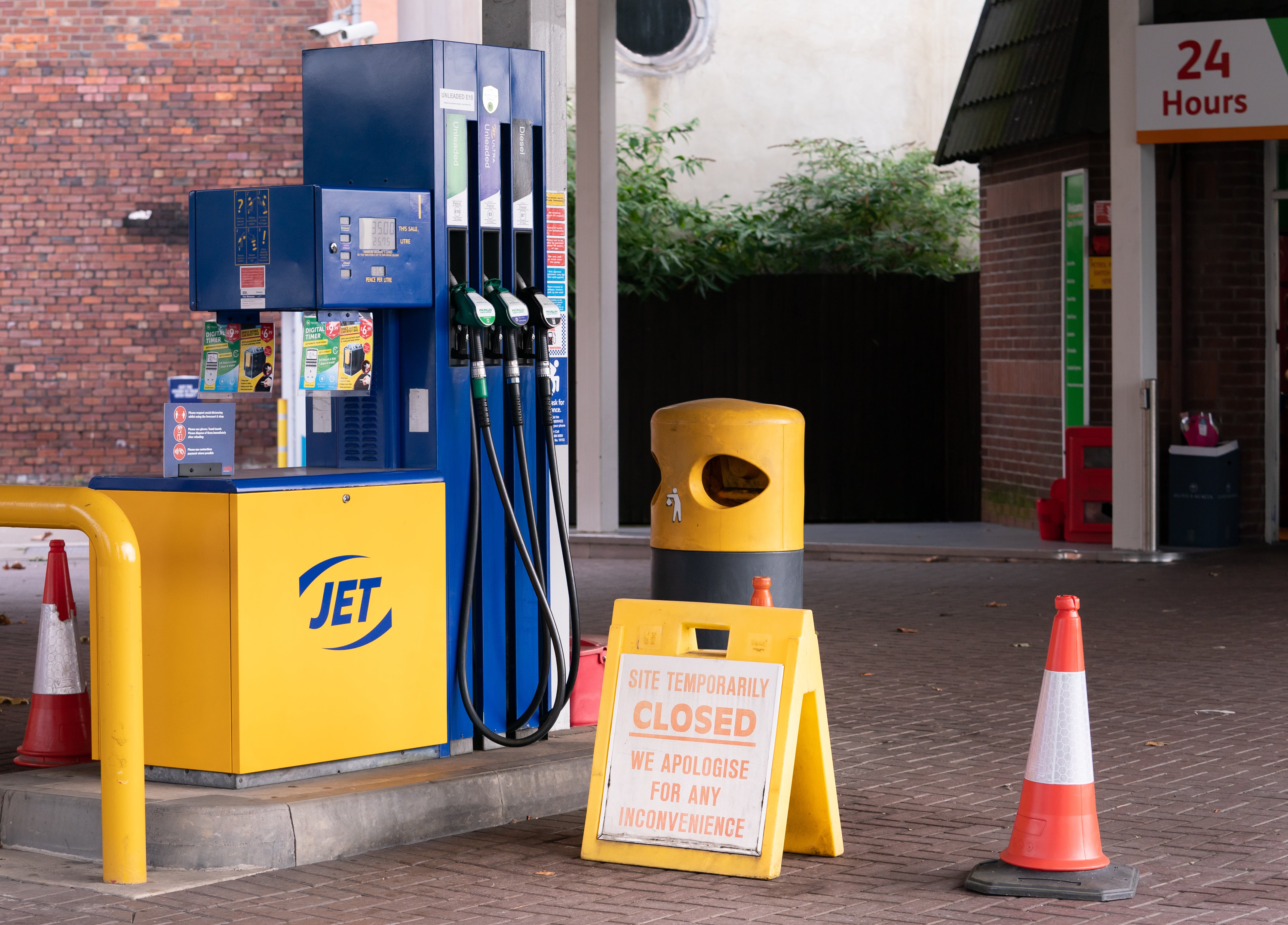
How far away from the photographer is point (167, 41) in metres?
19.8

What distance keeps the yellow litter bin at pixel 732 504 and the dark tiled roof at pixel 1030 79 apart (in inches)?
330

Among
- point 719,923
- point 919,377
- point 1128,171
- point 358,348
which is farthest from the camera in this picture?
point 919,377

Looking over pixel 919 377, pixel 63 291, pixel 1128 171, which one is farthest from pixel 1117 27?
pixel 63 291

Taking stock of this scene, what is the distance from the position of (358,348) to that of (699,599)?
172cm

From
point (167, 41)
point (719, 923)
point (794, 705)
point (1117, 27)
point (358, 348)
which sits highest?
point (167, 41)

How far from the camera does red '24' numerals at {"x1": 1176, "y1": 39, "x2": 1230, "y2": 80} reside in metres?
13.2

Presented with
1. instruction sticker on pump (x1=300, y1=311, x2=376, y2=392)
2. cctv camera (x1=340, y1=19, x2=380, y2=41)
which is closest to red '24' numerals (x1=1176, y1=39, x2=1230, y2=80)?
cctv camera (x1=340, y1=19, x2=380, y2=41)

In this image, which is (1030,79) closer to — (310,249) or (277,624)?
(310,249)

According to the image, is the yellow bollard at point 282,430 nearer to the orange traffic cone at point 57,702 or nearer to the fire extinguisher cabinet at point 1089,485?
the fire extinguisher cabinet at point 1089,485

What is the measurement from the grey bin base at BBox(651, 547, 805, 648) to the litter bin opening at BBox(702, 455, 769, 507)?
10.0 inches

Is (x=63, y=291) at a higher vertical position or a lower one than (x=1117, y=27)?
lower

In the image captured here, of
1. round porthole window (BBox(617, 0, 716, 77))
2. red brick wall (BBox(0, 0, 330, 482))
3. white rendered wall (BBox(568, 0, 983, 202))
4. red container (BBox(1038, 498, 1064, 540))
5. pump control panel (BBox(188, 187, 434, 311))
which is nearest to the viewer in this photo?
pump control panel (BBox(188, 187, 434, 311))

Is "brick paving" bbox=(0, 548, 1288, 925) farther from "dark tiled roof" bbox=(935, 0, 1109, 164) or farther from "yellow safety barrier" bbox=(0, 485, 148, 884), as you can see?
"dark tiled roof" bbox=(935, 0, 1109, 164)

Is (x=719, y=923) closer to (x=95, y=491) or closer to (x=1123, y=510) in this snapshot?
(x=95, y=491)
